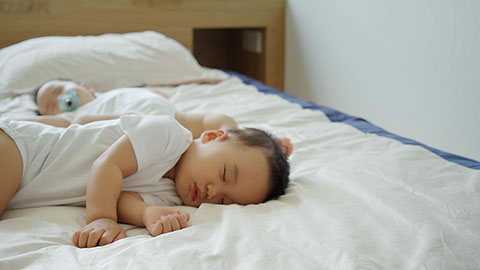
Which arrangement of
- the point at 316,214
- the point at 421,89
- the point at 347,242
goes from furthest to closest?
the point at 421,89 → the point at 316,214 → the point at 347,242

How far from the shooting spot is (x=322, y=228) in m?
0.79

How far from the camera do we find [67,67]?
192cm

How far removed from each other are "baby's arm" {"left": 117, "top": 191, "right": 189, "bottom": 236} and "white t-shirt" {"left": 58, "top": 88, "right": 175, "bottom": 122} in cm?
51

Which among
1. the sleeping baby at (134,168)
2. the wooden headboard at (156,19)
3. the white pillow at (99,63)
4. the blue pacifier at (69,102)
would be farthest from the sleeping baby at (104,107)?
the wooden headboard at (156,19)

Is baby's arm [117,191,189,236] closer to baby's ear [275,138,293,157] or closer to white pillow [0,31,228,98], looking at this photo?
baby's ear [275,138,293,157]

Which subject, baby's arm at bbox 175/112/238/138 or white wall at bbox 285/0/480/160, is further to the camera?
white wall at bbox 285/0/480/160

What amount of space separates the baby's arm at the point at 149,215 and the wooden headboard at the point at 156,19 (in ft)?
5.96

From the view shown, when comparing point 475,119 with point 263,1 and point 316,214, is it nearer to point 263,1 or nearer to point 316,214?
point 316,214

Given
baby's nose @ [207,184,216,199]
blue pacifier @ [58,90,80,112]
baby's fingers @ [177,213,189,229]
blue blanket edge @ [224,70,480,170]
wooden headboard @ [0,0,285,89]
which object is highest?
wooden headboard @ [0,0,285,89]

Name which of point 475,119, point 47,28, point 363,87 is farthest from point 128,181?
point 47,28

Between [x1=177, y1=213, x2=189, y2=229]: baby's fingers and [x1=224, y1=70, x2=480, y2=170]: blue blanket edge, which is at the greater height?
[x1=177, y1=213, x2=189, y2=229]: baby's fingers

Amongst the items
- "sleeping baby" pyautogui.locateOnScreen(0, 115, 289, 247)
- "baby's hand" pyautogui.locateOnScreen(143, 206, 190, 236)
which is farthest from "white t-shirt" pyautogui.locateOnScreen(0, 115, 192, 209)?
"baby's hand" pyautogui.locateOnScreen(143, 206, 190, 236)

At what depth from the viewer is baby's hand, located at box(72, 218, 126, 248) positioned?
760mm

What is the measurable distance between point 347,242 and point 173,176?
446 mm
